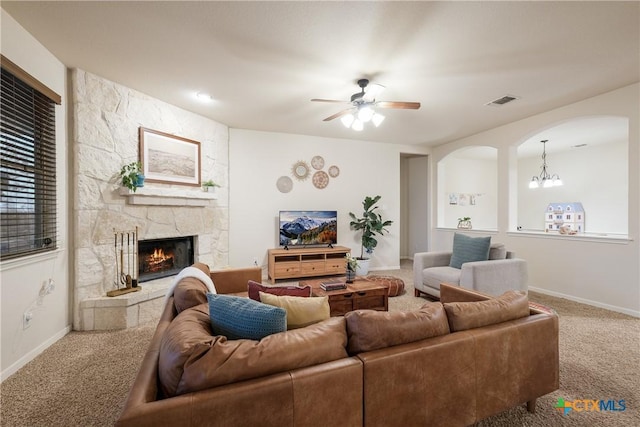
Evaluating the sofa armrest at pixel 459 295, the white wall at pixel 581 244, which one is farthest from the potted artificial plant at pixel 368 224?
the sofa armrest at pixel 459 295

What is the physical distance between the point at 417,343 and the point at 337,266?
3.75 meters

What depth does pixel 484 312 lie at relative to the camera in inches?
61.6

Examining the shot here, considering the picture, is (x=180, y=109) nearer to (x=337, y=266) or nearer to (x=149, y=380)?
(x=337, y=266)

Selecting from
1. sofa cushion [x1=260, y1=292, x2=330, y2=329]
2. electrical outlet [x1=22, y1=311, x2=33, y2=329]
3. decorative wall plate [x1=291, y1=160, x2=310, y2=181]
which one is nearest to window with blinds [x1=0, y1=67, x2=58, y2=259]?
electrical outlet [x1=22, y1=311, x2=33, y2=329]

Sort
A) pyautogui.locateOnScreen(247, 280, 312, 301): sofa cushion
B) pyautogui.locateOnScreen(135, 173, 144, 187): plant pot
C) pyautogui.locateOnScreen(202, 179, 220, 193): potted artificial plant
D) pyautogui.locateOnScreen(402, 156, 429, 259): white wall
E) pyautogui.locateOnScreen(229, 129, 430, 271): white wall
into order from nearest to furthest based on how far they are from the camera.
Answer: pyautogui.locateOnScreen(247, 280, 312, 301): sofa cushion
pyautogui.locateOnScreen(135, 173, 144, 187): plant pot
pyautogui.locateOnScreen(202, 179, 220, 193): potted artificial plant
pyautogui.locateOnScreen(229, 129, 430, 271): white wall
pyautogui.locateOnScreen(402, 156, 429, 259): white wall

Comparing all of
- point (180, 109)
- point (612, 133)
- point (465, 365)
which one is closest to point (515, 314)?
point (465, 365)

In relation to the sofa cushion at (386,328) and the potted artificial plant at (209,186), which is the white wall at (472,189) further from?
the sofa cushion at (386,328)

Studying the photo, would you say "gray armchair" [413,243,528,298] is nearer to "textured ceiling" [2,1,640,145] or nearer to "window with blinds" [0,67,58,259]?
"textured ceiling" [2,1,640,145]

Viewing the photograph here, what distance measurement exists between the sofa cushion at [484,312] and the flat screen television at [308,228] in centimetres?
369

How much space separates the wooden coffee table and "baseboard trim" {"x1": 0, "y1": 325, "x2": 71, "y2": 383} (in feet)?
7.86

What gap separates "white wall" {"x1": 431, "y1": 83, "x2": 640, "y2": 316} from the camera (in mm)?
3258

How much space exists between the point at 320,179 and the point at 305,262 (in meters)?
1.65

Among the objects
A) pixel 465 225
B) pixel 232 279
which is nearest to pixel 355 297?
pixel 232 279

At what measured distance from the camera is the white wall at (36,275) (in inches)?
83.2
